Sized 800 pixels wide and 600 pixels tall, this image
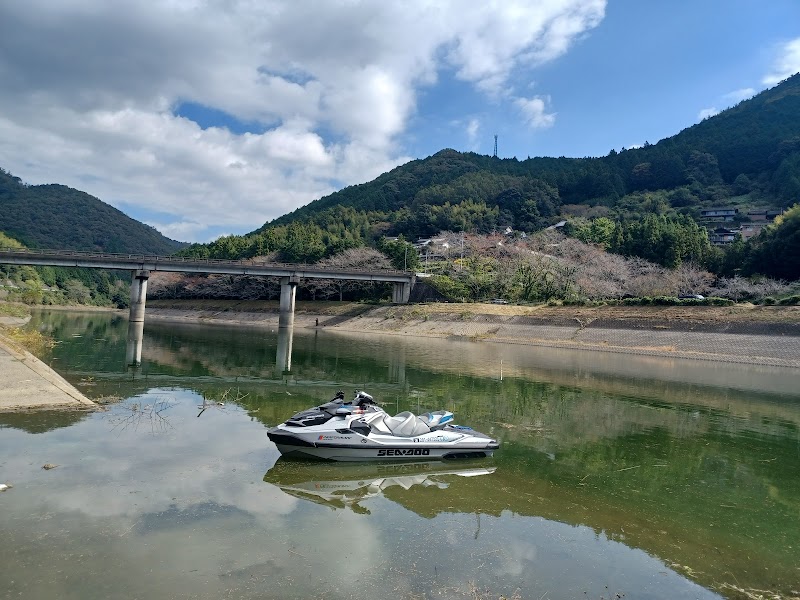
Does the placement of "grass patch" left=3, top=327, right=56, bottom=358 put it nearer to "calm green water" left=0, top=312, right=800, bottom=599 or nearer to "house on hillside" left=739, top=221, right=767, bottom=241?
"calm green water" left=0, top=312, right=800, bottom=599

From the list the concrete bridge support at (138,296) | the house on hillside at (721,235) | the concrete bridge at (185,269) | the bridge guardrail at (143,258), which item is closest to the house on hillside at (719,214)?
the house on hillside at (721,235)

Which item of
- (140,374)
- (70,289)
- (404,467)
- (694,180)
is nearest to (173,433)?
(404,467)

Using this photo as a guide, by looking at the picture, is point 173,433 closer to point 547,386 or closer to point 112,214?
point 547,386

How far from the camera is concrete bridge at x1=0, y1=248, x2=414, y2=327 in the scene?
205ft

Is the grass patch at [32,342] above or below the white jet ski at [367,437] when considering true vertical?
below

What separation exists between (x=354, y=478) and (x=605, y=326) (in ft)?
145

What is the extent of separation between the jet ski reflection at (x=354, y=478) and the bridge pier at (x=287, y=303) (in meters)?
59.7

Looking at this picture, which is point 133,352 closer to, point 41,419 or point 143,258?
point 41,419

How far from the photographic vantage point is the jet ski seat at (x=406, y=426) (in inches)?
482

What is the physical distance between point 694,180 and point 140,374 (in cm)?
14657

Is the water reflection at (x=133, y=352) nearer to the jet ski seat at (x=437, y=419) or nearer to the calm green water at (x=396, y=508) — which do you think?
the calm green water at (x=396, y=508)

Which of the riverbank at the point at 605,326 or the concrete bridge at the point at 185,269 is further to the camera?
the concrete bridge at the point at 185,269

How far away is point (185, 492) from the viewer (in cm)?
909

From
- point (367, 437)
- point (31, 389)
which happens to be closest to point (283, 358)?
point (31, 389)
